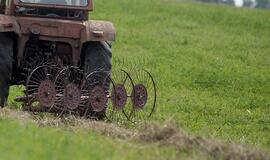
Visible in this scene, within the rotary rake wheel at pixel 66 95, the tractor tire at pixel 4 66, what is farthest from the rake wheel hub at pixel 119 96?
the tractor tire at pixel 4 66

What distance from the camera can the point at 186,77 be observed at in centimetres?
2077

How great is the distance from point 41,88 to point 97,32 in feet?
4.46

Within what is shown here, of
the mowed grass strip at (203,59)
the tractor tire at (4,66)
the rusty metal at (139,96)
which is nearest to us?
the tractor tire at (4,66)

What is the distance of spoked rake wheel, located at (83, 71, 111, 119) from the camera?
11859 millimetres

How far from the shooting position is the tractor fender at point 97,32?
1215 cm

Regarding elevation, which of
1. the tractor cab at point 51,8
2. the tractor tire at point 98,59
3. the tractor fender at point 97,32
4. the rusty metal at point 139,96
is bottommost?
the rusty metal at point 139,96

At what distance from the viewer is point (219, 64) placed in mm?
23641

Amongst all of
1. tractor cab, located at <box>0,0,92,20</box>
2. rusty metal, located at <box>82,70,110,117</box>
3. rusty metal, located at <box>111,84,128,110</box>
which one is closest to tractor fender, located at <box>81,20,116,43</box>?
tractor cab, located at <box>0,0,92,20</box>

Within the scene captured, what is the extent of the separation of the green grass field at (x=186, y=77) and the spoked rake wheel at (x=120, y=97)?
25.7 inches

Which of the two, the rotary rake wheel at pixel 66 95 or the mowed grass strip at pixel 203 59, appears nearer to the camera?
the rotary rake wheel at pixel 66 95

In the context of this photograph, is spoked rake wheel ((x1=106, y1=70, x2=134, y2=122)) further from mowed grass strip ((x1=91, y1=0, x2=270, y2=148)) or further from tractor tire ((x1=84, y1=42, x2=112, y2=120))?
mowed grass strip ((x1=91, y1=0, x2=270, y2=148))

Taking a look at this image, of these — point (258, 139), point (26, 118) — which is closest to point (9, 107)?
point (26, 118)

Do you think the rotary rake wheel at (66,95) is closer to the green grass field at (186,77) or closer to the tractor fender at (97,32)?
the tractor fender at (97,32)

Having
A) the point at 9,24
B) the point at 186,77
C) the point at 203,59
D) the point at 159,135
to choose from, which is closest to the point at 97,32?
the point at 9,24
